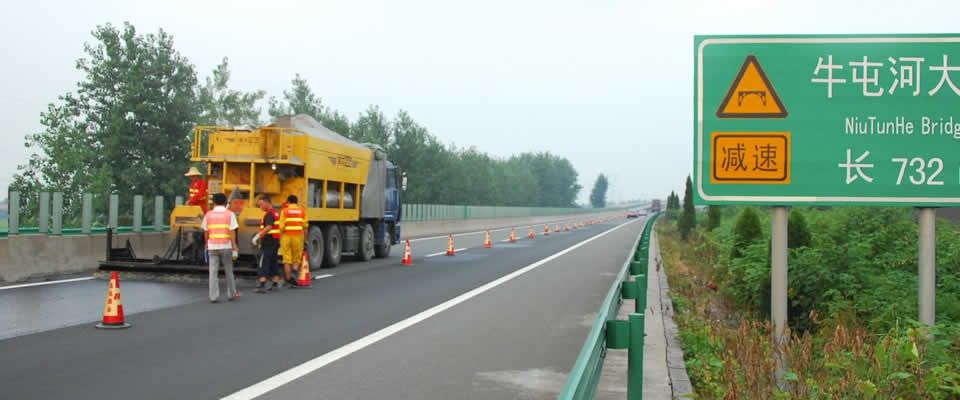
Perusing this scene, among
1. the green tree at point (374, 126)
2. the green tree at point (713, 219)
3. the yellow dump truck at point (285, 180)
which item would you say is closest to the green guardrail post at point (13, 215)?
the yellow dump truck at point (285, 180)

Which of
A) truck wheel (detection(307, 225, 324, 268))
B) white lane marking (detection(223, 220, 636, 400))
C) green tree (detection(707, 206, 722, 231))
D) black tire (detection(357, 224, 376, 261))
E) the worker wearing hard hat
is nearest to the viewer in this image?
white lane marking (detection(223, 220, 636, 400))

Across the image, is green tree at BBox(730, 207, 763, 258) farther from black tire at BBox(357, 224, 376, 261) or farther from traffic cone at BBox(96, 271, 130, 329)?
traffic cone at BBox(96, 271, 130, 329)

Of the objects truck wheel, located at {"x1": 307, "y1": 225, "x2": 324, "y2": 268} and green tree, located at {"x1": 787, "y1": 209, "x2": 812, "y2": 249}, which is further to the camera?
truck wheel, located at {"x1": 307, "y1": 225, "x2": 324, "y2": 268}

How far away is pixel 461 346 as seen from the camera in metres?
9.41

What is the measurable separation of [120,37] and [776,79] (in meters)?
57.6

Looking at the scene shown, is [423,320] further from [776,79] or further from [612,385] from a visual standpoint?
[776,79]

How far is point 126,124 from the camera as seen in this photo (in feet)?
175

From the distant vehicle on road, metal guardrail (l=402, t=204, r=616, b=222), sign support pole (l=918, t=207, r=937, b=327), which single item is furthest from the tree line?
the distant vehicle on road

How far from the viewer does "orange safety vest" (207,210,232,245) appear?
13312mm

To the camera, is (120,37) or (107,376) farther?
(120,37)

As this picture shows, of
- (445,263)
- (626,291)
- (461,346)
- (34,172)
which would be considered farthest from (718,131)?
(34,172)

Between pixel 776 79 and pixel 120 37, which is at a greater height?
pixel 120 37

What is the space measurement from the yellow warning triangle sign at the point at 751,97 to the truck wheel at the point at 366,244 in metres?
17.7

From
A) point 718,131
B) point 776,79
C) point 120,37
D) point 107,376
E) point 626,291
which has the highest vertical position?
point 120,37
